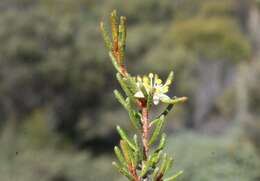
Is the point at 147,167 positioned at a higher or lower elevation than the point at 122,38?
lower

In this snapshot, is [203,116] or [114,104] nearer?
[114,104]

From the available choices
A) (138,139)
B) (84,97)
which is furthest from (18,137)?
(138,139)

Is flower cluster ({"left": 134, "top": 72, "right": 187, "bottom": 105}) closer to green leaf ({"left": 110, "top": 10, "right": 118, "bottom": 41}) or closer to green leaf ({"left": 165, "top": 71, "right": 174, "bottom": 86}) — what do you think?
green leaf ({"left": 165, "top": 71, "right": 174, "bottom": 86})

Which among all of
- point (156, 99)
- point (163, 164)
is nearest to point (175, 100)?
point (156, 99)

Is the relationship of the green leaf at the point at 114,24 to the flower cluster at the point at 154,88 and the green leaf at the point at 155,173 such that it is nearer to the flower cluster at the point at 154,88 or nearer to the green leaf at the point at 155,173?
the flower cluster at the point at 154,88

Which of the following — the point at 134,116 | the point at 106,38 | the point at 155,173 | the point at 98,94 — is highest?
the point at 106,38

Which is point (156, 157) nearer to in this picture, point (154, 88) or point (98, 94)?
point (154, 88)

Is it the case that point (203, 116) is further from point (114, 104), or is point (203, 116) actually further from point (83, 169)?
point (83, 169)
